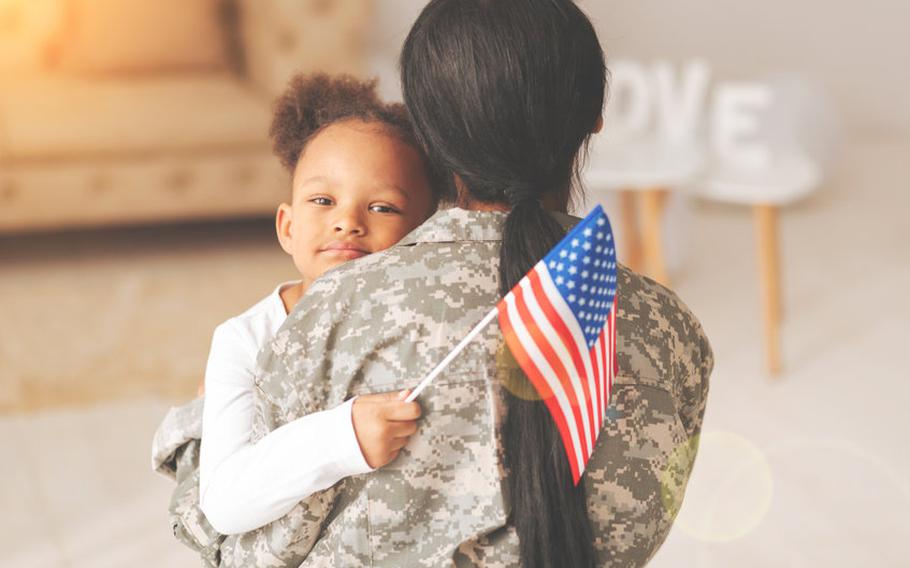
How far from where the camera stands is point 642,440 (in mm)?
969

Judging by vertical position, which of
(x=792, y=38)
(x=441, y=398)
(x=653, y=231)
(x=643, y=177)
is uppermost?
(x=792, y=38)

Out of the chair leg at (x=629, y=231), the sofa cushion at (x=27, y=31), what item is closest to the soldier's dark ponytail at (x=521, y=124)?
the chair leg at (x=629, y=231)

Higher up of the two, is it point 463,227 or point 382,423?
point 463,227

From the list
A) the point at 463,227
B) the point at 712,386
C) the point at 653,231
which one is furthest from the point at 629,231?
the point at 463,227

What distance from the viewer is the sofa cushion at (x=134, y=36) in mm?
3857

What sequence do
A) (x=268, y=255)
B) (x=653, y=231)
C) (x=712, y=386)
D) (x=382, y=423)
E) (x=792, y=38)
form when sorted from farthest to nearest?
(x=792, y=38), (x=268, y=255), (x=653, y=231), (x=712, y=386), (x=382, y=423)

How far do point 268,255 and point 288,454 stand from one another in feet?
9.28

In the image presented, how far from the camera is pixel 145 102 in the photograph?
11.8 ft

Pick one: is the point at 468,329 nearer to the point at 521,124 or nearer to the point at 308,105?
the point at 521,124

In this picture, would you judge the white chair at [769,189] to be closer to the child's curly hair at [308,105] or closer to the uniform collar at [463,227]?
the child's curly hair at [308,105]

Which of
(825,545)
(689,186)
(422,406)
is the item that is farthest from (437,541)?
(689,186)

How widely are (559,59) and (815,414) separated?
1.92 meters

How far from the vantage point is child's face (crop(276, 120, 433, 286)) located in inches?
45.8

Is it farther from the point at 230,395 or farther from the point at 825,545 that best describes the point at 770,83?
the point at 230,395
